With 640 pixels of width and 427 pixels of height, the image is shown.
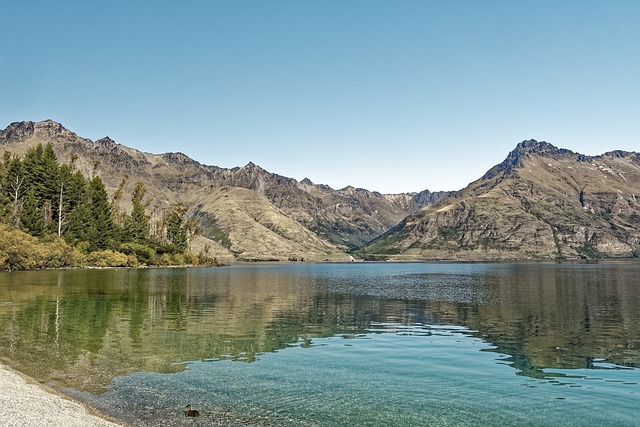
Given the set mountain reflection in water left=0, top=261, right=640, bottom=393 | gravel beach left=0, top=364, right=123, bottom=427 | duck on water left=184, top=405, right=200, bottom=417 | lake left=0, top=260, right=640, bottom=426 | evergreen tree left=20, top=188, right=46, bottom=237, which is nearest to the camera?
gravel beach left=0, top=364, right=123, bottom=427

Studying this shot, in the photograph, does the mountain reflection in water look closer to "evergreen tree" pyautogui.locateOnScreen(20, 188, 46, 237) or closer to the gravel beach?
the gravel beach

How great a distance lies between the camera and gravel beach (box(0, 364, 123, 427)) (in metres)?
20.6

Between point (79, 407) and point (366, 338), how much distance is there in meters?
32.9

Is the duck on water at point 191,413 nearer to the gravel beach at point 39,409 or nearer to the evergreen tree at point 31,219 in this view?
the gravel beach at point 39,409

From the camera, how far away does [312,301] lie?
3556 inches

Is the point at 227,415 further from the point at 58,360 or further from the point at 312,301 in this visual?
the point at 312,301

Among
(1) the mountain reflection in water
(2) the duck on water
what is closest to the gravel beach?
(1) the mountain reflection in water

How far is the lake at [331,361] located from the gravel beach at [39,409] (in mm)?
1528

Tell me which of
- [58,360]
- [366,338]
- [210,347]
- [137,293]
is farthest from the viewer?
[137,293]

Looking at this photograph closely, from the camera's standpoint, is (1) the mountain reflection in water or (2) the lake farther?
(1) the mountain reflection in water

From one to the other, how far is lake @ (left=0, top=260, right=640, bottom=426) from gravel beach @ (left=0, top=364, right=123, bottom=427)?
1.53 meters

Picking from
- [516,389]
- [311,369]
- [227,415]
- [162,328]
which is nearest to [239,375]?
[311,369]

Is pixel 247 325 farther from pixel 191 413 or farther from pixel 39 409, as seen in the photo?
pixel 39 409

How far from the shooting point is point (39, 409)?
22.5 m
